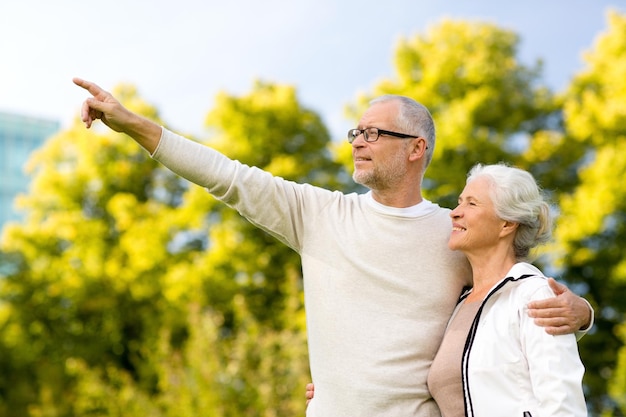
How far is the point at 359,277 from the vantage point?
3209 mm

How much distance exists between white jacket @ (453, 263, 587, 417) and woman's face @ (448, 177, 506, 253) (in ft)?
0.60

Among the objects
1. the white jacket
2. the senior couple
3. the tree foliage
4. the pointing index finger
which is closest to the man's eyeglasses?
the senior couple

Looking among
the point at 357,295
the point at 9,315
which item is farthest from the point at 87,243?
the point at 357,295

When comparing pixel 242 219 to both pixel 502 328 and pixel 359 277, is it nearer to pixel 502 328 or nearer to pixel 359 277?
pixel 359 277

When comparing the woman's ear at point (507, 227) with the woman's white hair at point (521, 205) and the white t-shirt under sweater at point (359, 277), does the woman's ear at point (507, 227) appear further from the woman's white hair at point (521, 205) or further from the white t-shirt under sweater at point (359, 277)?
the white t-shirt under sweater at point (359, 277)

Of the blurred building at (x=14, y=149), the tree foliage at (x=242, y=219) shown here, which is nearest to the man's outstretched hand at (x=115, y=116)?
the tree foliage at (x=242, y=219)

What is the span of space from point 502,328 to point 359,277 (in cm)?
60

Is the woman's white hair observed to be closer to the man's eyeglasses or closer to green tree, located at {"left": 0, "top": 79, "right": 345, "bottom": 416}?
the man's eyeglasses

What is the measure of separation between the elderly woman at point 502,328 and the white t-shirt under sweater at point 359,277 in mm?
97

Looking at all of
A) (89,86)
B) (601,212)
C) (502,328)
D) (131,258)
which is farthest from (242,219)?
(502,328)

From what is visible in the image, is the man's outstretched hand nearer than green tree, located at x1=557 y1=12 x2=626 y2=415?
Yes

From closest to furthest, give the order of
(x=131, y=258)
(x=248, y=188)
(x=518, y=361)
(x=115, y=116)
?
(x=518, y=361)
(x=115, y=116)
(x=248, y=188)
(x=131, y=258)

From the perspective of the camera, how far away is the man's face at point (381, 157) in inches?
130

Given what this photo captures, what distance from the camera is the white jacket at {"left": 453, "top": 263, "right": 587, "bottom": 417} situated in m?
2.61
